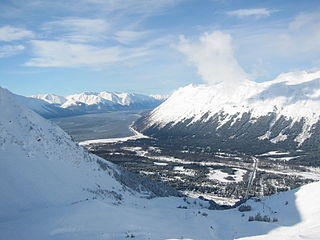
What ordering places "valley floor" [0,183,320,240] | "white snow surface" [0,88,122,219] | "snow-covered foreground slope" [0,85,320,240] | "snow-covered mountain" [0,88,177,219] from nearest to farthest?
1. "valley floor" [0,183,320,240]
2. "snow-covered foreground slope" [0,85,320,240]
3. "white snow surface" [0,88,122,219]
4. "snow-covered mountain" [0,88,177,219]

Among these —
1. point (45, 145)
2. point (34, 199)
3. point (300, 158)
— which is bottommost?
point (300, 158)

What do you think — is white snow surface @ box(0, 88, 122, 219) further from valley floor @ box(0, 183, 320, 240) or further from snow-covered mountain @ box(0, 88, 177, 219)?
valley floor @ box(0, 183, 320, 240)

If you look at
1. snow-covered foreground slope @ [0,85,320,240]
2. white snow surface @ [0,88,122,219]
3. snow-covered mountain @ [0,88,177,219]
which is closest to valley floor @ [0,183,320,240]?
snow-covered foreground slope @ [0,85,320,240]

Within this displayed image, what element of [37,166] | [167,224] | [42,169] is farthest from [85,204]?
[37,166]

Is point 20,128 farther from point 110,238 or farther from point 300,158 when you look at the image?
point 300,158

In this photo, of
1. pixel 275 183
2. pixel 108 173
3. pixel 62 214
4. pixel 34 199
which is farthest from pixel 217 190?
pixel 62 214

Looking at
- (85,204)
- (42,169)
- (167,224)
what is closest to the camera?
(167,224)

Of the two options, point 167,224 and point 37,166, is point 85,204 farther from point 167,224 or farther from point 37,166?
point 37,166

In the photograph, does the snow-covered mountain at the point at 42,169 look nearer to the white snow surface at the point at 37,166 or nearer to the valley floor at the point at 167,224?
the white snow surface at the point at 37,166
